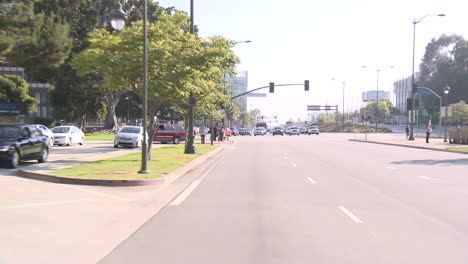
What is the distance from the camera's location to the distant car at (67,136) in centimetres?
4153

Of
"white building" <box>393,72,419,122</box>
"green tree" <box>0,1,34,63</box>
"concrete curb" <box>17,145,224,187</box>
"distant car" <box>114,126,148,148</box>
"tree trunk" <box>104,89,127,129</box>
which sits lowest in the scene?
"concrete curb" <box>17,145,224,187</box>

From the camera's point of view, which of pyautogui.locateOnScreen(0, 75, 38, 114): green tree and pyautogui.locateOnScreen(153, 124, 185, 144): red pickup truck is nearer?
pyautogui.locateOnScreen(153, 124, 185, 144): red pickup truck

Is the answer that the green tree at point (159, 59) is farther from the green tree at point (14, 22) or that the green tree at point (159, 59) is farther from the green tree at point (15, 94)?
the green tree at point (15, 94)

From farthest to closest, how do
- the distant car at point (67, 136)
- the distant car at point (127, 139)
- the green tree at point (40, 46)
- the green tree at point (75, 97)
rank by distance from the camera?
the green tree at point (75, 97) < the distant car at point (67, 136) < the distant car at point (127, 139) < the green tree at point (40, 46)

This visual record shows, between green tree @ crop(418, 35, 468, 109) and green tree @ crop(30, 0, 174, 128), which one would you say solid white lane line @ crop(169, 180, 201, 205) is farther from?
green tree @ crop(418, 35, 468, 109)

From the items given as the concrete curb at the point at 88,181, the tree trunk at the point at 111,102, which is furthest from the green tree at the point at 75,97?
the concrete curb at the point at 88,181

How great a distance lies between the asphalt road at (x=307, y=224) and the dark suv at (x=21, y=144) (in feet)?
25.5

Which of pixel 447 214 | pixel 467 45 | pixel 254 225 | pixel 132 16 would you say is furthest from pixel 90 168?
pixel 467 45

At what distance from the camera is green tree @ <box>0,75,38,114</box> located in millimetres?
62438

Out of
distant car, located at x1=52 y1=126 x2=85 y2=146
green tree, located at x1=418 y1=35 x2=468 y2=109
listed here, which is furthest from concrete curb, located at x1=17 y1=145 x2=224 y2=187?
green tree, located at x1=418 y1=35 x2=468 y2=109

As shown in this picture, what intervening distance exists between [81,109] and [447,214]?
2453 inches

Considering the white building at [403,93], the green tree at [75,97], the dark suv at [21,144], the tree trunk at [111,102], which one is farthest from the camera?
the white building at [403,93]

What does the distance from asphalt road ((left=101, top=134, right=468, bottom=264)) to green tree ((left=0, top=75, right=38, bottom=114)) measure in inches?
1959

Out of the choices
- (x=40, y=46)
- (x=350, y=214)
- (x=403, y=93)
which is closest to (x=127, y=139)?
(x=40, y=46)
